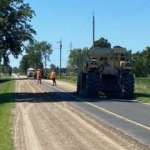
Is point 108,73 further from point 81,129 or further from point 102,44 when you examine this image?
point 102,44

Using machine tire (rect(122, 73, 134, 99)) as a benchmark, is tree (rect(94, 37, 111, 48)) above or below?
above

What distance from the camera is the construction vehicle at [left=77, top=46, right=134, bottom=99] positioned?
41.3 m

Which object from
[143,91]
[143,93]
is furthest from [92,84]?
[143,91]

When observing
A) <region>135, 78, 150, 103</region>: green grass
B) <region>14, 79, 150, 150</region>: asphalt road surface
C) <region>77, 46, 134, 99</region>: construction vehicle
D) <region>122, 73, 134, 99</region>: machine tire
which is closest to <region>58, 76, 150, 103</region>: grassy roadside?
<region>135, 78, 150, 103</region>: green grass

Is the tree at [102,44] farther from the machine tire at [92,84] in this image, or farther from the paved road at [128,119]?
the paved road at [128,119]

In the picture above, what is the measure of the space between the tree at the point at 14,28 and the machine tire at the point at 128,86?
24.9 ft

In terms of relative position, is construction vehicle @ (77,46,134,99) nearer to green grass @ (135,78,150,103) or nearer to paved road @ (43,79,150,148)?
green grass @ (135,78,150,103)

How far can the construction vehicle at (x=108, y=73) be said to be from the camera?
41.3 m

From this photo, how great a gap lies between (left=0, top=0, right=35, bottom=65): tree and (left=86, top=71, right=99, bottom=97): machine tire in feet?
18.2

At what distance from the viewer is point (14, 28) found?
4366 cm

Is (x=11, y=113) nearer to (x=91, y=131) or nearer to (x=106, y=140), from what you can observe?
(x=91, y=131)

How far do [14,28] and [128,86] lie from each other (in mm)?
8925

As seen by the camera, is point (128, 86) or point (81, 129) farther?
point (128, 86)

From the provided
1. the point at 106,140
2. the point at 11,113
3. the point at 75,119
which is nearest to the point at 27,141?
the point at 106,140
